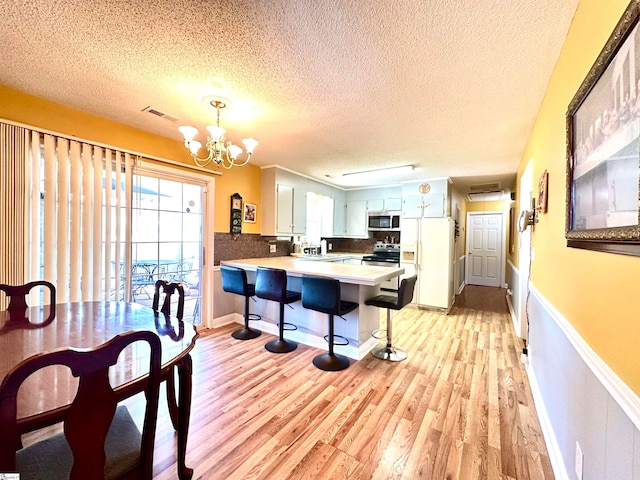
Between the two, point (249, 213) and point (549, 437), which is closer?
point (549, 437)

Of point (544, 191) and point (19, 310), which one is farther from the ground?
point (544, 191)

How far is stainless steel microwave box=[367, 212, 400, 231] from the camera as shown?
5418 millimetres

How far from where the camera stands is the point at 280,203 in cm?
429

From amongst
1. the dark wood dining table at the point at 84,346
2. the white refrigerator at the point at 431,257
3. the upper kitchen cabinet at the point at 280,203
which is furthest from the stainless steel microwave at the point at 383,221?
the dark wood dining table at the point at 84,346

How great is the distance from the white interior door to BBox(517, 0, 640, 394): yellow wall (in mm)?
5654

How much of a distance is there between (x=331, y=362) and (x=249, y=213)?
2570 mm

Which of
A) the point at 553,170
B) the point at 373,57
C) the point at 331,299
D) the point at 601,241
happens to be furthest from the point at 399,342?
the point at 373,57

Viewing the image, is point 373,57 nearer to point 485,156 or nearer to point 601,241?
point 601,241

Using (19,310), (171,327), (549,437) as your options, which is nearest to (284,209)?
(171,327)

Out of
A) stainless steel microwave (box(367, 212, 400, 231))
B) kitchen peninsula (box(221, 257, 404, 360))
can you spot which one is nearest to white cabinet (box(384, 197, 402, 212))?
stainless steel microwave (box(367, 212, 400, 231))

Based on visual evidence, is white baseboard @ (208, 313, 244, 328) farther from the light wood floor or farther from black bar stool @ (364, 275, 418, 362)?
black bar stool @ (364, 275, 418, 362)

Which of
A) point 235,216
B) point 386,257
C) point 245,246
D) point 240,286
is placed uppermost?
point 235,216

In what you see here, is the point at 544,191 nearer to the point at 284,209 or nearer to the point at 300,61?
the point at 300,61

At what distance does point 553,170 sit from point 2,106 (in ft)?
13.5
